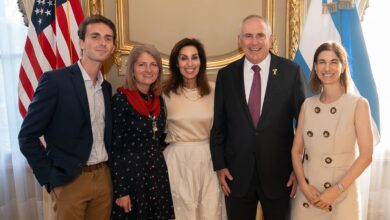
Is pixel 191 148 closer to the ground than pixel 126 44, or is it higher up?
closer to the ground

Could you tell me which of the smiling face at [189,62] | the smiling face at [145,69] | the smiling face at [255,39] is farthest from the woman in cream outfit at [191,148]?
the smiling face at [255,39]

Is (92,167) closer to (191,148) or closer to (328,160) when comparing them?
(191,148)

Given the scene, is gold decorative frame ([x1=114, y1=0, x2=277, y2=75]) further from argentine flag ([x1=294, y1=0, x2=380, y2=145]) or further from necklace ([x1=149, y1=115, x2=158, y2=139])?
necklace ([x1=149, y1=115, x2=158, y2=139])

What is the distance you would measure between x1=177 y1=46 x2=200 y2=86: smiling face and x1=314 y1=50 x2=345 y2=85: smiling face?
829mm

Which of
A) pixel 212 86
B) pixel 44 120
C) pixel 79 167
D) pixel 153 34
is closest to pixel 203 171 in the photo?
pixel 212 86

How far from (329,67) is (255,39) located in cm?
50

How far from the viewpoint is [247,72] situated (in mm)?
2246

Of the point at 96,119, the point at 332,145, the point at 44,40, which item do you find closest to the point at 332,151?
the point at 332,145

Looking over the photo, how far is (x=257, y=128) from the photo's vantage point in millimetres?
2086

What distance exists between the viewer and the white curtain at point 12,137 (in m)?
3.03

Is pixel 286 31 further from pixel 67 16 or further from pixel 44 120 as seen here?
pixel 44 120

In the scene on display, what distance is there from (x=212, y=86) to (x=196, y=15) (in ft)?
2.85

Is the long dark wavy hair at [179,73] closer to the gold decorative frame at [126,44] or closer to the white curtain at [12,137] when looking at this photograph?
the gold decorative frame at [126,44]

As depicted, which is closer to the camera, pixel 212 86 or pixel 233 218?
pixel 233 218
